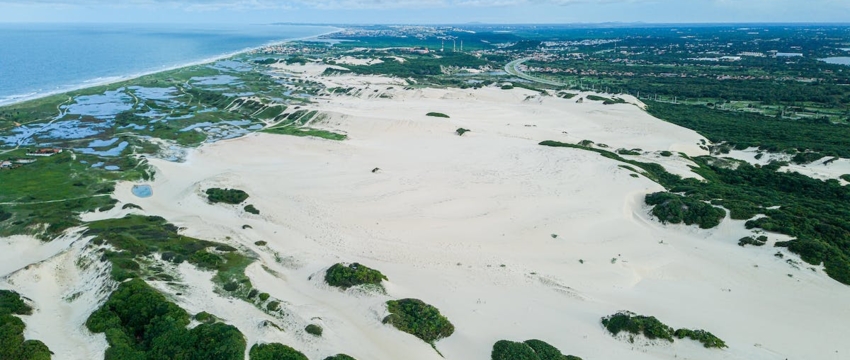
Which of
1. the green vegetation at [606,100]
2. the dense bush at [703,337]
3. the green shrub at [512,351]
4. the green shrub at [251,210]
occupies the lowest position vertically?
the green shrub at [512,351]

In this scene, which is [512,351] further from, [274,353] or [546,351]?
[274,353]

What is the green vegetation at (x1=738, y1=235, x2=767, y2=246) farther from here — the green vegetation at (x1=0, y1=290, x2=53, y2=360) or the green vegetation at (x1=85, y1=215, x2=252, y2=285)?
the green vegetation at (x1=0, y1=290, x2=53, y2=360)

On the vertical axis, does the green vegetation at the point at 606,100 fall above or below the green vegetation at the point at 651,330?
above

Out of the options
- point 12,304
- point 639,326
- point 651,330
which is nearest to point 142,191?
point 12,304

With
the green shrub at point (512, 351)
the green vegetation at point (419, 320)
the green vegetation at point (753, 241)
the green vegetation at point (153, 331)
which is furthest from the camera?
the green vegetation at point (753, 241)

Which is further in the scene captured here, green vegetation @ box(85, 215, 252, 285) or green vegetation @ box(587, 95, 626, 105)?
green vegetation @ box(587, 95, 626, 105)

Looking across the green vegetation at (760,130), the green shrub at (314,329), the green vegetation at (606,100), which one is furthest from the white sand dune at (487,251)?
the green vegetation at (606,100)

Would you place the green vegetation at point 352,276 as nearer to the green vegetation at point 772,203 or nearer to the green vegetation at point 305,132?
the green vegetation at point 772,203

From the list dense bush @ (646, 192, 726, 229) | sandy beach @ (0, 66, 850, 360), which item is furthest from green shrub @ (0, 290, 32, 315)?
dense bush @ (646, 192, 726, 229)
